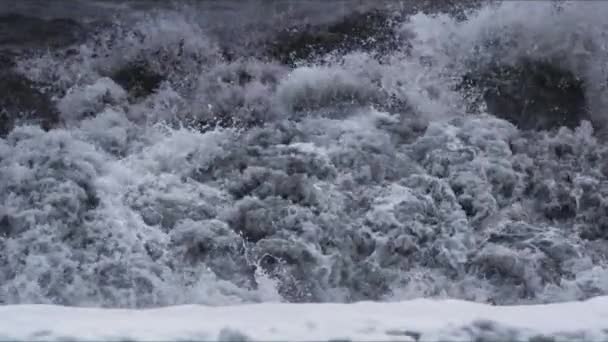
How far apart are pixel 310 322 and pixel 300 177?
1585mm

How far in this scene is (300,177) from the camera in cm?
547

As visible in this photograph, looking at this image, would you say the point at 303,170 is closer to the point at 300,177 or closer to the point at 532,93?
the point at 300,177

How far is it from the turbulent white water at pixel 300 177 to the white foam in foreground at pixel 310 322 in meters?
0.48

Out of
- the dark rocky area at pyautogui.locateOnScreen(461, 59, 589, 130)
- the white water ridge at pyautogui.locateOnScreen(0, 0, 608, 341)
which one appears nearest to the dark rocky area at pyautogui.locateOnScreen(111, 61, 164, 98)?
the white water ridge at pyautogui.locateOnScreen(0, 0, 608, 341)

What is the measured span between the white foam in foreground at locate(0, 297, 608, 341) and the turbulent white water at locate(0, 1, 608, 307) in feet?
1.56

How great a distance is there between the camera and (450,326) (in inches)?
161

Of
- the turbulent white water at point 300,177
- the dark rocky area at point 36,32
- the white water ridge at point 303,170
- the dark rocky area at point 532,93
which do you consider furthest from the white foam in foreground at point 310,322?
the dark rocky area at point 36,32

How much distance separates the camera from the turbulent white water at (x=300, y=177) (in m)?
4.88

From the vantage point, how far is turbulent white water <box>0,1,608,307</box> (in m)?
4.88

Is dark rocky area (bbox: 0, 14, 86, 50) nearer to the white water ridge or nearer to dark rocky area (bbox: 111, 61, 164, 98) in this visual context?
the white water ridge

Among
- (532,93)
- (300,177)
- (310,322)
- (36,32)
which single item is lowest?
(310,322)

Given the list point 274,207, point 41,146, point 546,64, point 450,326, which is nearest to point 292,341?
point 450,326

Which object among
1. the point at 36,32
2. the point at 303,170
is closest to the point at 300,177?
the point at 303,170

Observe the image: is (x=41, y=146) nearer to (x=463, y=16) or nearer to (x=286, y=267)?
(x=286, y=267)
